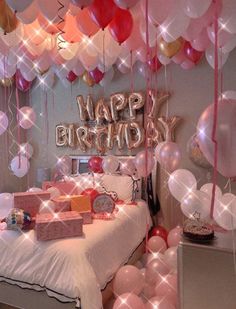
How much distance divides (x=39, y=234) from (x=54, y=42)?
5.91 ft

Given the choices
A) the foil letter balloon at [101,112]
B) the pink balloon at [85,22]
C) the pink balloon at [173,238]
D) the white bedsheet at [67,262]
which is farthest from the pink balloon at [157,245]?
the pink balloon at [85,22]

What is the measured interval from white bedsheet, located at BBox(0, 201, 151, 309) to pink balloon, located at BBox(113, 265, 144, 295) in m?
0.08

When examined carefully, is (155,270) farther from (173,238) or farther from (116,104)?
(116,104)

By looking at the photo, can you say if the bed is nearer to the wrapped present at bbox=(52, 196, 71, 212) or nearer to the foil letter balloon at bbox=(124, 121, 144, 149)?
the wrapped present at bbox=(52, 196, 71, 212)

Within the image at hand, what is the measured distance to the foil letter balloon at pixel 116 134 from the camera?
3.44 metres

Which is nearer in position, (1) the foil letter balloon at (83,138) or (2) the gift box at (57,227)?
(2) the gift box at (57,227)

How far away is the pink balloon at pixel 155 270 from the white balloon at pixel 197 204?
475mm

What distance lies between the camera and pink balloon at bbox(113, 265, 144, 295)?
6.40 feet

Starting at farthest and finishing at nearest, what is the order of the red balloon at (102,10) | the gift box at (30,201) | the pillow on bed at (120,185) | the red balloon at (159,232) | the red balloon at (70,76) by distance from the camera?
the red balloon at (70,76) → the pillow on bed at (120,185) → the red balloon at (159,232) → the gift box at (30,201) → the red balloon at (102,10)

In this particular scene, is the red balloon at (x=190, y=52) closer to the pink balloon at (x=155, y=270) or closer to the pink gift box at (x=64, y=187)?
the pink gift box at (x=64, y=187)

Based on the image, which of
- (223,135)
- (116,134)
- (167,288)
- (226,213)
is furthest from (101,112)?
(223,135)

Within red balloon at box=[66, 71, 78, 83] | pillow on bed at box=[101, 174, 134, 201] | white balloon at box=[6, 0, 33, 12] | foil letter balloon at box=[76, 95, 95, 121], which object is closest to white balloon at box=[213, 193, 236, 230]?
pillow on bed at box=[101, 174, 134, 201]

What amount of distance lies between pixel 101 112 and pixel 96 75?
1.90 feet

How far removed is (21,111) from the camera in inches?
132
